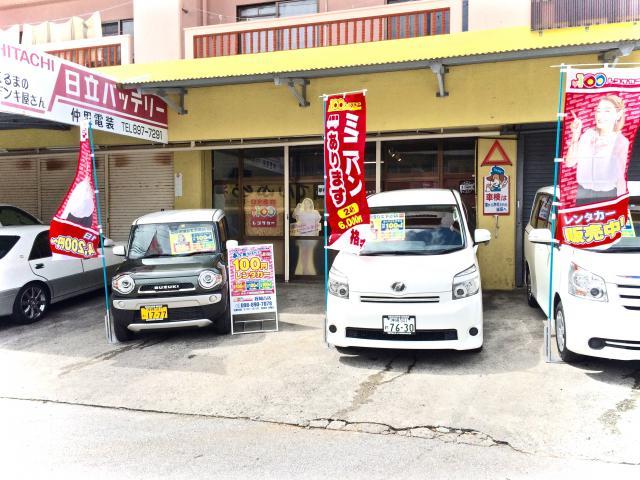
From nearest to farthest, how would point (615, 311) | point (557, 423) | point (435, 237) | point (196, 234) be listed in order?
point (557, 423), point (615, 311), point (435, 237), point (196, 234)

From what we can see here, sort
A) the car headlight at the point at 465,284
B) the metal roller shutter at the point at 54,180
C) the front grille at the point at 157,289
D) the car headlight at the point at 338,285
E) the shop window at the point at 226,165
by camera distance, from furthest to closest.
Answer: the metal roller shutter at the point at 54,180 < the shop window at the point at 226,165 < the front grille at the point at 157,289 < the car headlight at the point at 338,285 < the car headlight at the point at 465,284

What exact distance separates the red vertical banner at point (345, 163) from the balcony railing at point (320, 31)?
383 cm

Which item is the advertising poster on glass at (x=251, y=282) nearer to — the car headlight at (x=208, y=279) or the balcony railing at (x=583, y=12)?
the car headlight at (x=208, y=279)

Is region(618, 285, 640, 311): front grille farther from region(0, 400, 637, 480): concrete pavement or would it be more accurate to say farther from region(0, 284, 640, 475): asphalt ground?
region(0, 400, 637, 480): concrete pavement

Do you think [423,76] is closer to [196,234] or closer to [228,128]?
[228,128]

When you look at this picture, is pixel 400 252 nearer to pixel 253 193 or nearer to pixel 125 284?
pixel 125 284

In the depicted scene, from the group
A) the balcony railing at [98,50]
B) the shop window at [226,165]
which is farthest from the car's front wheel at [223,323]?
the balcony railing at [98,50]

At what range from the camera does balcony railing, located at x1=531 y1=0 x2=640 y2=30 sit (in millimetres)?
8016

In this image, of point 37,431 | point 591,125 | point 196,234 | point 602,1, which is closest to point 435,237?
point 591,125

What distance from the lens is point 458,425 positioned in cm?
421

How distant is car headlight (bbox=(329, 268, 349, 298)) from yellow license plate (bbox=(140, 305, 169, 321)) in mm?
2267

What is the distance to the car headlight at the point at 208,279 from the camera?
6723 millimetres

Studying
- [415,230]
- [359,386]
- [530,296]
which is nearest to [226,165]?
[415,230]

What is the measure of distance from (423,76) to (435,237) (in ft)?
11.8
